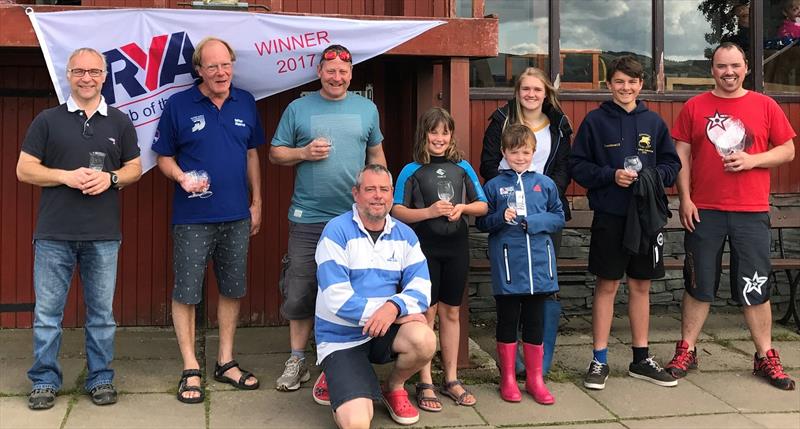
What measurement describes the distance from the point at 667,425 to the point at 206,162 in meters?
2.91

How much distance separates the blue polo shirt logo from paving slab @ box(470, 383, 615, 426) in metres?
2.22

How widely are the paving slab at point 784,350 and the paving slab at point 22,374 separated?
441 cm

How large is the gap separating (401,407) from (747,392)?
7.23 feet

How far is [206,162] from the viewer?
4602 mm

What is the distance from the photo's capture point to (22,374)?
4.94 m

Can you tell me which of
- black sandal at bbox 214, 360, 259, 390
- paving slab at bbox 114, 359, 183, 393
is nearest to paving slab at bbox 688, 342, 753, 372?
black sandal at bbox 214, 360, 259, 390

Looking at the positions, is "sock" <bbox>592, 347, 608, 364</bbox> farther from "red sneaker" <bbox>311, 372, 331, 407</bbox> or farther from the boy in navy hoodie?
"red sneaker" <bbox>311, 372, 331, 407</bbox>

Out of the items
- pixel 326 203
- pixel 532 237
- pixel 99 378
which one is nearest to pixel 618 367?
pixel 532 237

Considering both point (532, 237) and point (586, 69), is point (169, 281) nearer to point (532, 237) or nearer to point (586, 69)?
point (532, 237)

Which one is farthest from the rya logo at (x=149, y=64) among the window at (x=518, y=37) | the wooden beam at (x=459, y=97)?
the window at (x=518, y=37)

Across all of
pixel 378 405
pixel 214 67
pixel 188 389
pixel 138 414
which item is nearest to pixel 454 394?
pixel 378 405

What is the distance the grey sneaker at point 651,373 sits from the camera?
5.04 m

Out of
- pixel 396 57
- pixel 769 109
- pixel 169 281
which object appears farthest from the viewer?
pixel 169 281

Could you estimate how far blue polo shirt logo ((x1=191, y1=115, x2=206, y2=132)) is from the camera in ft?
15.0
